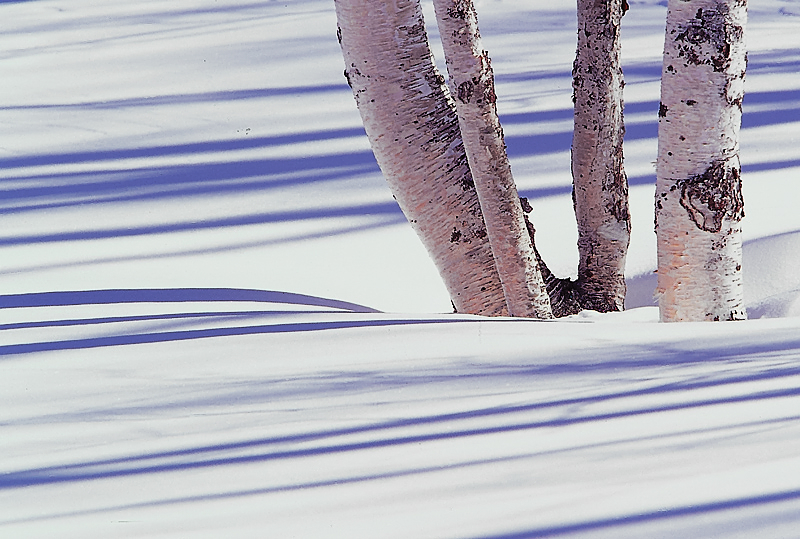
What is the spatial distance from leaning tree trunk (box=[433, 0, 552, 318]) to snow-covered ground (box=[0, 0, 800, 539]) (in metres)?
0.25

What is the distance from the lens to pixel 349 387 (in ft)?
3.88

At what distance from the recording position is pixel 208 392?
1.19 metres

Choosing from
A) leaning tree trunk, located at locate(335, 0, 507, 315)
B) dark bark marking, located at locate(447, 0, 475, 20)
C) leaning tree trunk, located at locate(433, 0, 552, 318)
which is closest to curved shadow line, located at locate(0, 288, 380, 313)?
leaning tree trunk, located at locate(335, 0, 507, 315)

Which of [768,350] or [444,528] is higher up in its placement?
[768,350]

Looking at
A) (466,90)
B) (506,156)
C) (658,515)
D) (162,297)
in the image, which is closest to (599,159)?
(506,156)

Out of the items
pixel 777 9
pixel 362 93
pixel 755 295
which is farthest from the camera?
pixel 777 9

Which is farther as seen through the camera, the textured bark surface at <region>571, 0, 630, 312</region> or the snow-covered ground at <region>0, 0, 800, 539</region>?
the textured bark surface at <region>571, 0, 630, 312</region>

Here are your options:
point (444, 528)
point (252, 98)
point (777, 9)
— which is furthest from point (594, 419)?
point (777, 9)

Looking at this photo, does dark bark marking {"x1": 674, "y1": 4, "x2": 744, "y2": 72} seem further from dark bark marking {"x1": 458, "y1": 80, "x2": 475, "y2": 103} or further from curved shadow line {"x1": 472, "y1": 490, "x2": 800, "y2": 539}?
curved shadow line {"x1": 472, "y1": 490, "x2": 800, "y2": 539}

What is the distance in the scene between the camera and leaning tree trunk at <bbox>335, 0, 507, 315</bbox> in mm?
1786

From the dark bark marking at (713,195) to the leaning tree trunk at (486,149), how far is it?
1.48 feet

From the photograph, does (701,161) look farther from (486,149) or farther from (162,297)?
(162,297)

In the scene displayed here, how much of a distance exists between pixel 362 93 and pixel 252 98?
10.2 ft

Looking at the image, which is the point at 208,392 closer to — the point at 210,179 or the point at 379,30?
the point at 379,30
